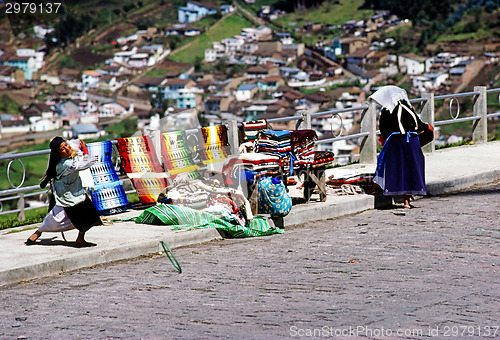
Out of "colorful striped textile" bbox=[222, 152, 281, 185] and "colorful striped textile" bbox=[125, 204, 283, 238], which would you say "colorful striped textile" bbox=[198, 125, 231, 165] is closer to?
"colorful striped textile" bbox=[222, 152, 281, 185]

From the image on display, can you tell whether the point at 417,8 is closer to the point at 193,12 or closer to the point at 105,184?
the point at 193,12

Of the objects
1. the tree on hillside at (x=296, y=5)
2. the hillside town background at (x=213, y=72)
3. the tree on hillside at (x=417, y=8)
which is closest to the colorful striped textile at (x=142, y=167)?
the hillside town background at (x=213, y=72)

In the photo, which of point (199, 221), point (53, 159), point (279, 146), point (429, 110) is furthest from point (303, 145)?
point (429, 110)

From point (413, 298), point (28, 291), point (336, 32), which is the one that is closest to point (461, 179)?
point (413, 298)

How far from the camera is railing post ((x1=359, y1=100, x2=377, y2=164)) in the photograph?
522 inches

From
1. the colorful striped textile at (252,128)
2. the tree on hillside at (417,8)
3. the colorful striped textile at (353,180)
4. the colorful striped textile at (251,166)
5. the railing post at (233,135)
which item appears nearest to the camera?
the colorful striped textile at (251,166)

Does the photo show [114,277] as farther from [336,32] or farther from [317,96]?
[336,32]

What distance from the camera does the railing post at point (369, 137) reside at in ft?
43.5

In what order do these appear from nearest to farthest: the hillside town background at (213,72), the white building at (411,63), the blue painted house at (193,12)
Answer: the hillside town background at (213,72)
the white building at (411,63)
the blue painted house at (193,12)

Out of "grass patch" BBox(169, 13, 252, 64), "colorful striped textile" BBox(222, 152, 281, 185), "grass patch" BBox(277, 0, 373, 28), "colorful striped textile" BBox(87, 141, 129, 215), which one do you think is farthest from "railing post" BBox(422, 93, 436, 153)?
"grass patch" BBox(277, 0, 373, 28)

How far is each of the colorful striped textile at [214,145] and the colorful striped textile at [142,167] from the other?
72 cm

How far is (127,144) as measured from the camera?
998 centimetres

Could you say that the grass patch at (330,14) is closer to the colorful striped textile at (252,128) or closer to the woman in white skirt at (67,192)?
the colorful striped textile at (252,128)

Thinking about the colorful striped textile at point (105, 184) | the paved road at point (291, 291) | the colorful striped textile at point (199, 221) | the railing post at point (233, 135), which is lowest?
the paved road at point (291, 291)
